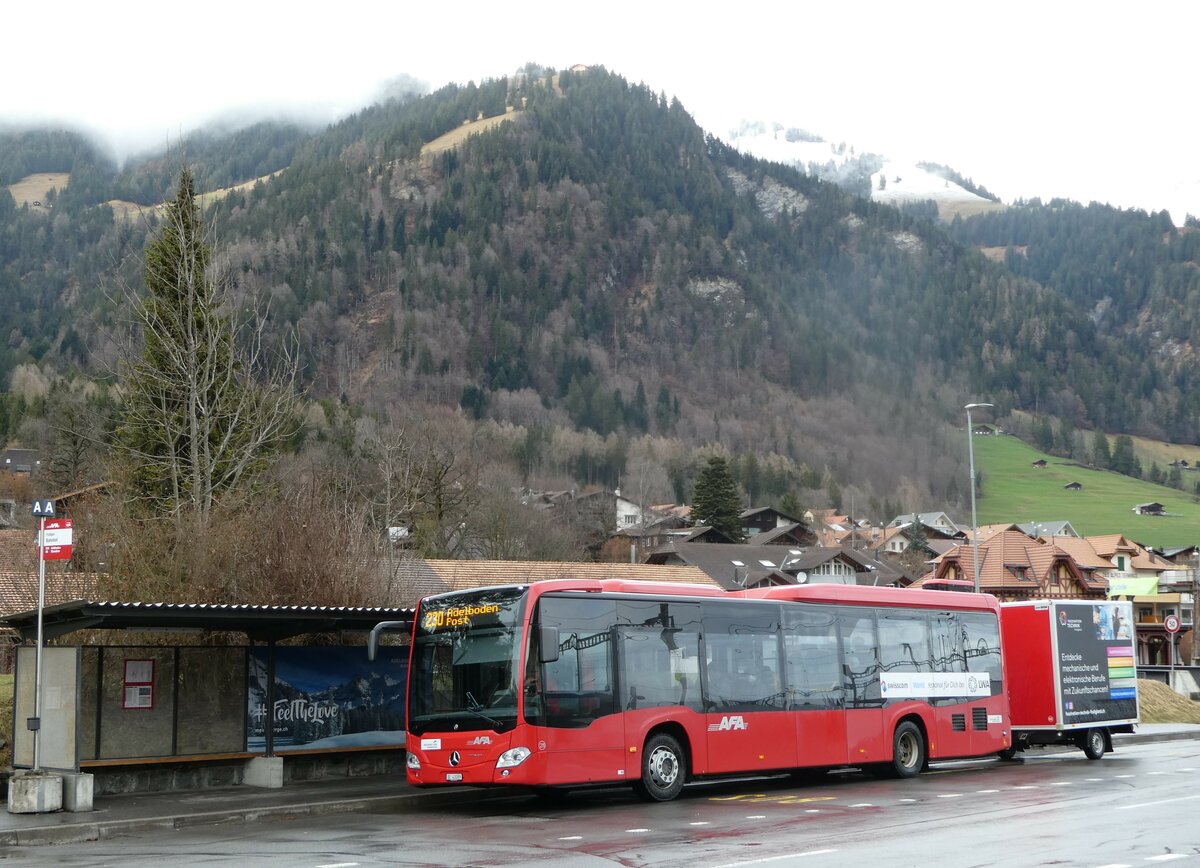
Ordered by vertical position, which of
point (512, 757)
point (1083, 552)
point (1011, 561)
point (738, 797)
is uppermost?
point (1083, 552)

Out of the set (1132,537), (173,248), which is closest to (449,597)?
(173,248)

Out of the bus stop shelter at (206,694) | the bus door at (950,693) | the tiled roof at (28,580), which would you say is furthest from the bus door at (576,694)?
the tiled roof at (28,580)

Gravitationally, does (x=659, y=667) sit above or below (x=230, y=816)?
above

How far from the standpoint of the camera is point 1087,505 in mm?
177500

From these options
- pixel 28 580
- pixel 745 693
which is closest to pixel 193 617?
pixel 745 693

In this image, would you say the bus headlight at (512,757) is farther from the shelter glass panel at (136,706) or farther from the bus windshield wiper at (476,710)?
the shelter glass panel at (136,706)

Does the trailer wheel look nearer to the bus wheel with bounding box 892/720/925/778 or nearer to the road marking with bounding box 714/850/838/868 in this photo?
the bus wheel with bounding box 892/720/925/778

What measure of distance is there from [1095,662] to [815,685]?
8.35m

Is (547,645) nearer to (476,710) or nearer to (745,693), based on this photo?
(476,710)

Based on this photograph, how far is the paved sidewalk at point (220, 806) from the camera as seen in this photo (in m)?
16.1

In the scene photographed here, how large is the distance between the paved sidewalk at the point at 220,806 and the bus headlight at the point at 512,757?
2741 mm

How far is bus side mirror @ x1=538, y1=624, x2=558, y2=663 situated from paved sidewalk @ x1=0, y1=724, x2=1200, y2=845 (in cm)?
365

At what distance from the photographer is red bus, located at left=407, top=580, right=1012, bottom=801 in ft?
57.7

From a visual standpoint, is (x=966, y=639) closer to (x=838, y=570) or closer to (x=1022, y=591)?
(x=1022, y=591)
